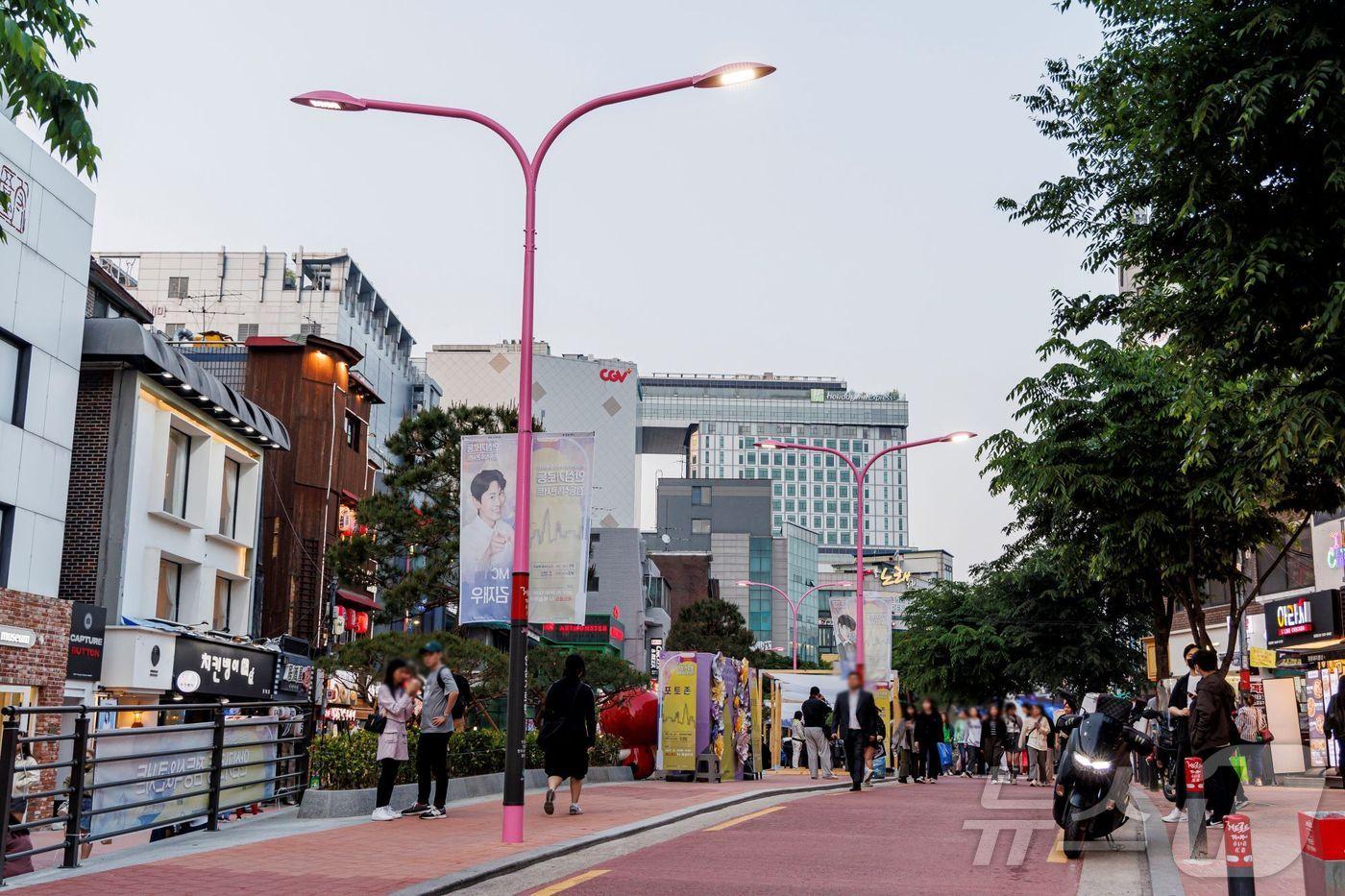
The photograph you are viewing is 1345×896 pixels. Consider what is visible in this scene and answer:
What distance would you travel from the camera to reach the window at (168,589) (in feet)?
110

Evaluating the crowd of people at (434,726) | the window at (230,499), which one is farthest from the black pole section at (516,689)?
the window at (230,499)

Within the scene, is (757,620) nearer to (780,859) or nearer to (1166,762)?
(1166,762)

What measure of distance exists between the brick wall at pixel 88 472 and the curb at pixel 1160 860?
77.9 feet

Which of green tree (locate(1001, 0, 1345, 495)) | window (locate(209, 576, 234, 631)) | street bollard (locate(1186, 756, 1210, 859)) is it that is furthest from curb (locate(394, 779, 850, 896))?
window (locate(209, 576, 234, 631))

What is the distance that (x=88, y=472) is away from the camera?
102ft

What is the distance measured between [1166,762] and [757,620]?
138 metres

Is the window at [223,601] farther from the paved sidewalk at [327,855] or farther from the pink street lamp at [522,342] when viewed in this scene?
the pink street lamp at [522,342]

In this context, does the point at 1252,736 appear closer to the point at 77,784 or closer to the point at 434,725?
the point at 434,725

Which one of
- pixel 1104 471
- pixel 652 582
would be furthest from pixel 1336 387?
pixel 652 582

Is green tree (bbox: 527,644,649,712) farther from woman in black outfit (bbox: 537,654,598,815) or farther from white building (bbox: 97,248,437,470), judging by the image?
woman in black outfit (bbox: 537,654,598,815)

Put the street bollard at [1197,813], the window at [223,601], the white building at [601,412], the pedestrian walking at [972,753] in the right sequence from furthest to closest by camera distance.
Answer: the white building at [601,412] < the window at [223,601] < the pedestrian walking at [972,753] < the street bollard at [1197,813]

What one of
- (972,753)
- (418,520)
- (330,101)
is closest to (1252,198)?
(330,101)

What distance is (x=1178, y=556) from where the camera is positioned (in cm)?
2462

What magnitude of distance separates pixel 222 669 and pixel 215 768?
72.8 feet
